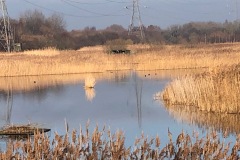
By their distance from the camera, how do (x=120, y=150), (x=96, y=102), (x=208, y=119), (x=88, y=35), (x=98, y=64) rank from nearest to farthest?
(x=120, y=150) → (x=208, y=119) → (x=96, y=102) → (x=98, y=64) → (x=88, y=35)

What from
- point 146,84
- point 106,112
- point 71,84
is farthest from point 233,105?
point 71,84

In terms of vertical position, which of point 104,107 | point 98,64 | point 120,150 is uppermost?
point 98,64

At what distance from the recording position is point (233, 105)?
8.66 m

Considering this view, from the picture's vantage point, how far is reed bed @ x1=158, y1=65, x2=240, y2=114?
865cm

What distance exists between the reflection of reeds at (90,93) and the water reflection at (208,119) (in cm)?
304

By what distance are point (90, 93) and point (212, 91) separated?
491 centimetres

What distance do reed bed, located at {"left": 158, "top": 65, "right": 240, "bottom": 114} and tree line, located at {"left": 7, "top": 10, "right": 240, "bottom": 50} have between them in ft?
70.9

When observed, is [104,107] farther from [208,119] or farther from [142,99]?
[208,119]

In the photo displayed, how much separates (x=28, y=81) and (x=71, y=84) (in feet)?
6.91

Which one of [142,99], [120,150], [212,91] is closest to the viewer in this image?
[120,150]

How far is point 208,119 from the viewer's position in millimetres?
8508

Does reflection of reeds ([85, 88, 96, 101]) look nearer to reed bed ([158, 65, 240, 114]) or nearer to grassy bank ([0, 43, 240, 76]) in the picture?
reed bed ([158, 65, 240, 114])

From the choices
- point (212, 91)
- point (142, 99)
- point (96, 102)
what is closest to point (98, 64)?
point (142, 99)

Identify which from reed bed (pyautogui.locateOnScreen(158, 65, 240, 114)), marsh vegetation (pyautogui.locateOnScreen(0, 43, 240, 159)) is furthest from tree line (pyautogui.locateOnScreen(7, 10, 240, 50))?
reed bed (pyautogui.locateOnScreen(158, 65, 240, 114))
